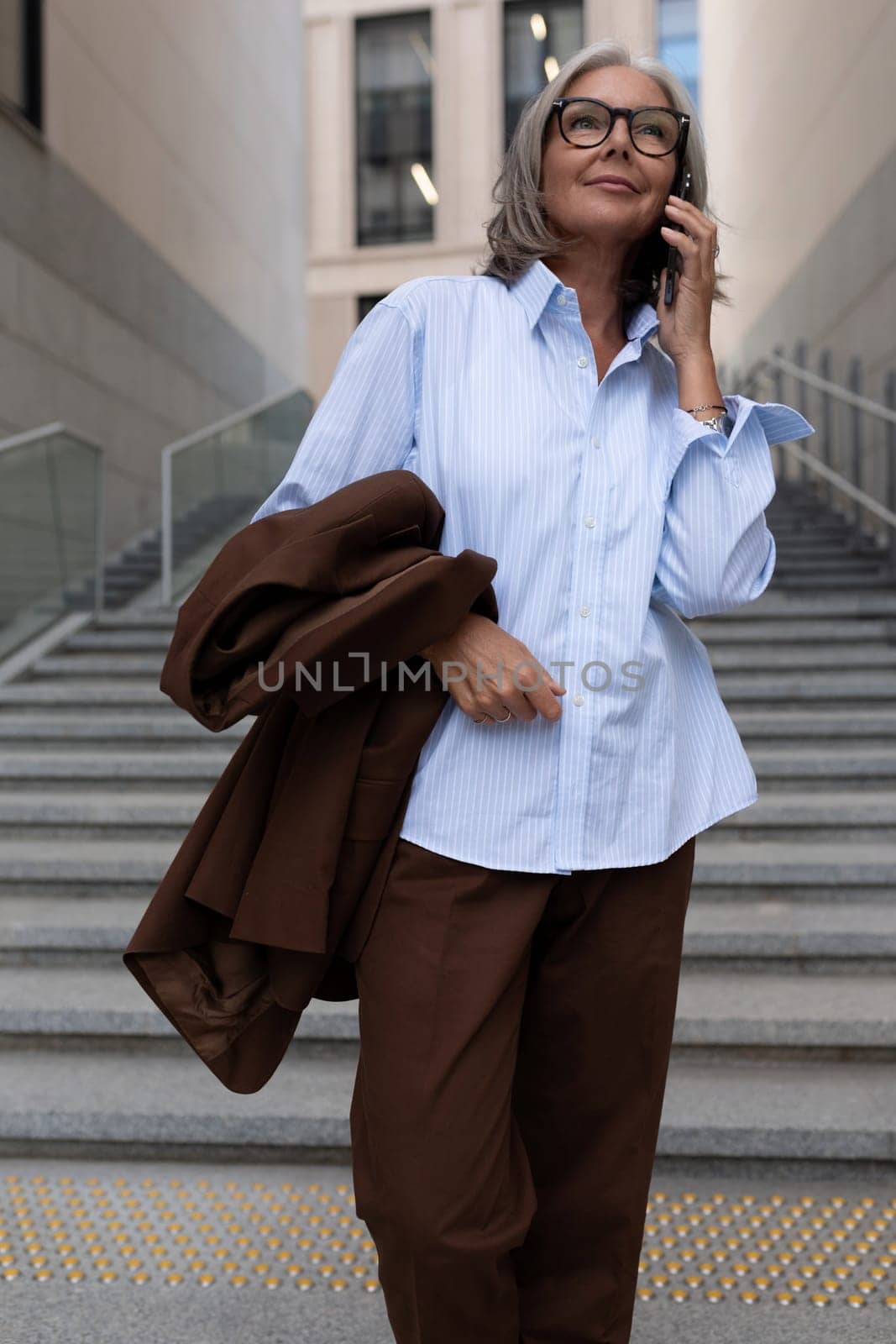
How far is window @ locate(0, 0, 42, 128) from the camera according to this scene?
7.34 metres

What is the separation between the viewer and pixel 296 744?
130cm

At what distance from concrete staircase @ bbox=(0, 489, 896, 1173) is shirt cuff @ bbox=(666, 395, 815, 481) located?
1526mm

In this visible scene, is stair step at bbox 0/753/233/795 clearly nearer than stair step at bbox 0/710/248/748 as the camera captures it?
Yes

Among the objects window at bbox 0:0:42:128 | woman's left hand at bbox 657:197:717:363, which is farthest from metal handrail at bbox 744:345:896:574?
woman's left hand at bbox 657:197:717:363

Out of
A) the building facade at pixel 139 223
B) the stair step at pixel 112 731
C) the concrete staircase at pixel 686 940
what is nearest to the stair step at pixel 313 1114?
the concrete staircase at pixel 686 940

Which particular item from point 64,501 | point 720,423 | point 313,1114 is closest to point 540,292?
point 720,423

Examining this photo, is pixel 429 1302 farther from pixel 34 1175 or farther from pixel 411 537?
pixel 34 1175

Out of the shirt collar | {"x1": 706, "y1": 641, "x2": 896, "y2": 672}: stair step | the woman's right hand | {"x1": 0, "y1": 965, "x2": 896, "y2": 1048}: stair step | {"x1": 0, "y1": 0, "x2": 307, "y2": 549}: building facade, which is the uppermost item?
{"x1": 0, "y1": 0, "x2": 307, "y2": 549}: building facade

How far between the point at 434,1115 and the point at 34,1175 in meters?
1.54

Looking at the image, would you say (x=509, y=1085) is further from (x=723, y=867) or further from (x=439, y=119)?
(x=439, y=119)

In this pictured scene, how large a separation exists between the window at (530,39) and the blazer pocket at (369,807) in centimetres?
1831

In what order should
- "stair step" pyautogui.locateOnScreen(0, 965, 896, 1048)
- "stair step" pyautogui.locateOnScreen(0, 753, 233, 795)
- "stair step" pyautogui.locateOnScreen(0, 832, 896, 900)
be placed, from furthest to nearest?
"stair step" pyautogui.locateOnScreen(0, 753, 233, 795)
"stair step" pyautogui.locateOnScreen(0, 832, 896, 900)
"stair step" pyautogui.locateOnScreen(0, 965, 896, 1048)

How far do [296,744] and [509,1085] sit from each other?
42 centimetres

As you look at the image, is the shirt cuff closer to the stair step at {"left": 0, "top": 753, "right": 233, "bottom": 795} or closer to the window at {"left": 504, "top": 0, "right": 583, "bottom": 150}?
the stair step at {"left": 0, "top": 753, "right": 233, "bottom": 795}
